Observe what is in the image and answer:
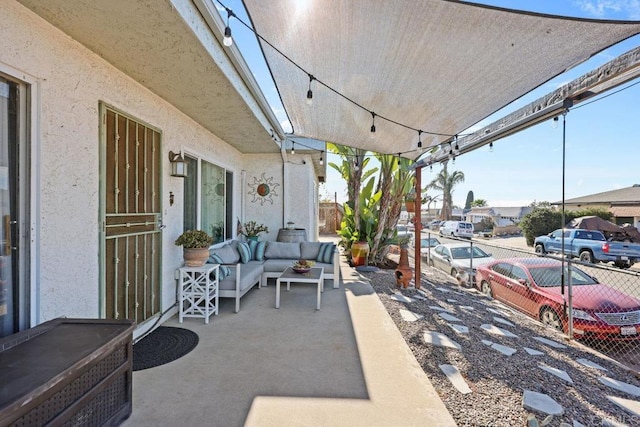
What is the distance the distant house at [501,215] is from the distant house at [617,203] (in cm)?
874

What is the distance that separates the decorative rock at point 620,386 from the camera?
2676mm

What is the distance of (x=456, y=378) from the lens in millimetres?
2695

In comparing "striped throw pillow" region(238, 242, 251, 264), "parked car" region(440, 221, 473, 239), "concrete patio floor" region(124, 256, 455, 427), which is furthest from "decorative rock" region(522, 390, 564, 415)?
"parked car" region(440, 221, 473, 239)

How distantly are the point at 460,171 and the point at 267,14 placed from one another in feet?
123

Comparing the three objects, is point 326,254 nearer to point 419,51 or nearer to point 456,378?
point 456,378

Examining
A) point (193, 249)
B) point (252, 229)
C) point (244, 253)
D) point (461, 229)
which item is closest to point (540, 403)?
point (193, 249)

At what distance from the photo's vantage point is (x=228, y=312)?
14.5 feet

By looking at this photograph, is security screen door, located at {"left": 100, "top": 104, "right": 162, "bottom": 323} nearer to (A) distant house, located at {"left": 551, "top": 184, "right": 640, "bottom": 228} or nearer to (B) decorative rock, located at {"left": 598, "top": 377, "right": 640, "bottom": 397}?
(B) decorative rock, located at {"left": 598, "top": 377, "right": 640, "bottom": 397}

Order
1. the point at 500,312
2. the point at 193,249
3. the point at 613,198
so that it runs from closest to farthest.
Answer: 1. the point at 193,249
2. the point at 500,312
3. the point at 613,198

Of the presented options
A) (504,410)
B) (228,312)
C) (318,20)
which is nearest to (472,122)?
(318,20)

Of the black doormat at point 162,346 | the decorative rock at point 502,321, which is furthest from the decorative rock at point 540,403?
the black doormat at point 162,346

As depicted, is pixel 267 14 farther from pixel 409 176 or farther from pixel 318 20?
pixel 409 176

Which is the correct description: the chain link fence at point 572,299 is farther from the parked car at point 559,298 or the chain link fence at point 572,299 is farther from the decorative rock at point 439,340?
the decorative rock at point 439,340

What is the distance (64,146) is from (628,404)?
493cm
